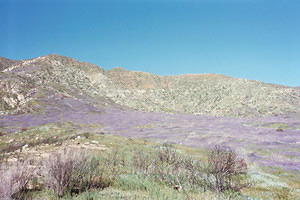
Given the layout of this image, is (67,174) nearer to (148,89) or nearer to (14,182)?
(14,182)

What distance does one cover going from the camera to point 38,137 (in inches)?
898

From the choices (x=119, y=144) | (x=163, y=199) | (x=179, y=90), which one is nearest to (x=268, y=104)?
(x=179, y=90)

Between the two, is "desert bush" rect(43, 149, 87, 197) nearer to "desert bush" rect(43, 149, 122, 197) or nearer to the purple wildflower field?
"desert bush" rect(43, 149, 122, 197)

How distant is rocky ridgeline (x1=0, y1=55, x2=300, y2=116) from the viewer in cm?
5403

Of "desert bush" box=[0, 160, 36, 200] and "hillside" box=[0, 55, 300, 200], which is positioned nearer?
"desert bush" box=[0, 160, 36, 200]

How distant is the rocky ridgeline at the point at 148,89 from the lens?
5403 centimetres

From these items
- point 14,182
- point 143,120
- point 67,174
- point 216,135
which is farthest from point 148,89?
point 14,182

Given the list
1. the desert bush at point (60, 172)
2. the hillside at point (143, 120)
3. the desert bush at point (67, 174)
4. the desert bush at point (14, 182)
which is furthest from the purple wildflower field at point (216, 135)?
the desert bush at point (14, 182)

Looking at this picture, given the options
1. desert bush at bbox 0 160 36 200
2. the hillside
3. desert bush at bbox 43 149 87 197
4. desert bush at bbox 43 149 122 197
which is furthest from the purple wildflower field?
desert bush at bbox 0 160 36 200

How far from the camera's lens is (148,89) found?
85000 millimetres

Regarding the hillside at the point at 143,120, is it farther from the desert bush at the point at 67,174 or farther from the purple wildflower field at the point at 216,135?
the desert bush at the point at 67,174

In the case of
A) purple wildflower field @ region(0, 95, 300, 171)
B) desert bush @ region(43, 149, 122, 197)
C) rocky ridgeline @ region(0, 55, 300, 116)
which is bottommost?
purple wildflower field @ region(0, 95, 300, 171)

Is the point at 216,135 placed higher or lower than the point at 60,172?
lower

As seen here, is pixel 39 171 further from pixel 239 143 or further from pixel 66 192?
→ pixel 239 143
